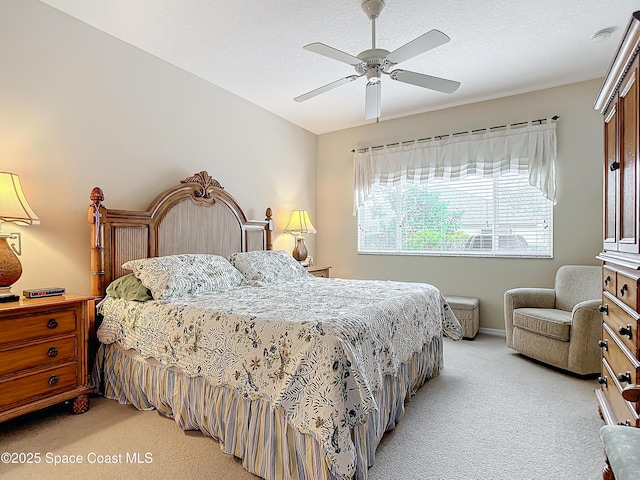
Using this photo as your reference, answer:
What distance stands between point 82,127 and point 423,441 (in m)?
3.27

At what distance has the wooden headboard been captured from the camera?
2.69 meters

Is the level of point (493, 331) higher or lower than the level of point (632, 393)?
lower

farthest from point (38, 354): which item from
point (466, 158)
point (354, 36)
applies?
point (466, 158)

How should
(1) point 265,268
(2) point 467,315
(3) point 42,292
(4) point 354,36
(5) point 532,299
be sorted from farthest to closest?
(2) point 467,315, (5) point 532,299, (1) point 265,268, (4) point 354,36, (3) point 42,292

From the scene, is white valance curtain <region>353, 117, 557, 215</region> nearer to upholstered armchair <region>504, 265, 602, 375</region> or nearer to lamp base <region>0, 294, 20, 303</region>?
upholstered armchair <region>504, 265, 602, 375</region>

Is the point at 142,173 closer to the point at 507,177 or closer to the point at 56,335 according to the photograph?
the point at 56,335

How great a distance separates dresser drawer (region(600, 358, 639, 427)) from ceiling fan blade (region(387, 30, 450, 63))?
2.10 metres

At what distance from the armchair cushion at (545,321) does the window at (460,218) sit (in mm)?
949

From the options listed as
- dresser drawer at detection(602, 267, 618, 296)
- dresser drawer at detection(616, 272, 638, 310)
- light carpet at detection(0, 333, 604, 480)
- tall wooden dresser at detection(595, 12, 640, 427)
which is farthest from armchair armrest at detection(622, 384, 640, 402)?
dresser drawer at detection(602, 267, 618, 296)

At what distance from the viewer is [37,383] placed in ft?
6.85

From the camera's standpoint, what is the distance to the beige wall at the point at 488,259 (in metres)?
3.71

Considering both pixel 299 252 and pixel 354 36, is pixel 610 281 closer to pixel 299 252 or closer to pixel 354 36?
pixel 354 36

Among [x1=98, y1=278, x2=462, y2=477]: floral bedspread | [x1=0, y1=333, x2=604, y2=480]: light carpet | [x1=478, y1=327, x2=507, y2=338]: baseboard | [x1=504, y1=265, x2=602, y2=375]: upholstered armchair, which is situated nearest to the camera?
[x1=98, y1=278, x2=462, y2=477]: floral bedspread

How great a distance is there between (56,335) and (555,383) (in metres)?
3.64
